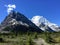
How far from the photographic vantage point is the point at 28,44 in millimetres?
68875

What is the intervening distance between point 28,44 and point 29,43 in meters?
0.81

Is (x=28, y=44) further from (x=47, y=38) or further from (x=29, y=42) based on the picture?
(x=47, y=38)

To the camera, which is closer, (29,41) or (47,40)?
(29,41)

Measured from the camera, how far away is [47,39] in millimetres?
99750

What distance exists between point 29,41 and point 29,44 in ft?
5.39

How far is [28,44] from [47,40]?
31.1 meters

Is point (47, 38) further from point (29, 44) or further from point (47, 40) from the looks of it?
point (29, 44)

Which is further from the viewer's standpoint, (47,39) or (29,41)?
(47,39)

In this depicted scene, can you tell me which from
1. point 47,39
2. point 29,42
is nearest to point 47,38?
point 47,39

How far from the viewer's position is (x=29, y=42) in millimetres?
70250

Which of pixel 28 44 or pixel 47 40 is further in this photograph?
pixel 47 40

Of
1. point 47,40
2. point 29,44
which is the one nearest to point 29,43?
point 29,44

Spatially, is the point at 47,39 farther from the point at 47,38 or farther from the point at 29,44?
the point at 29,44

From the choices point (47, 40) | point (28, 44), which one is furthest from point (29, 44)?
point (47, 40)
